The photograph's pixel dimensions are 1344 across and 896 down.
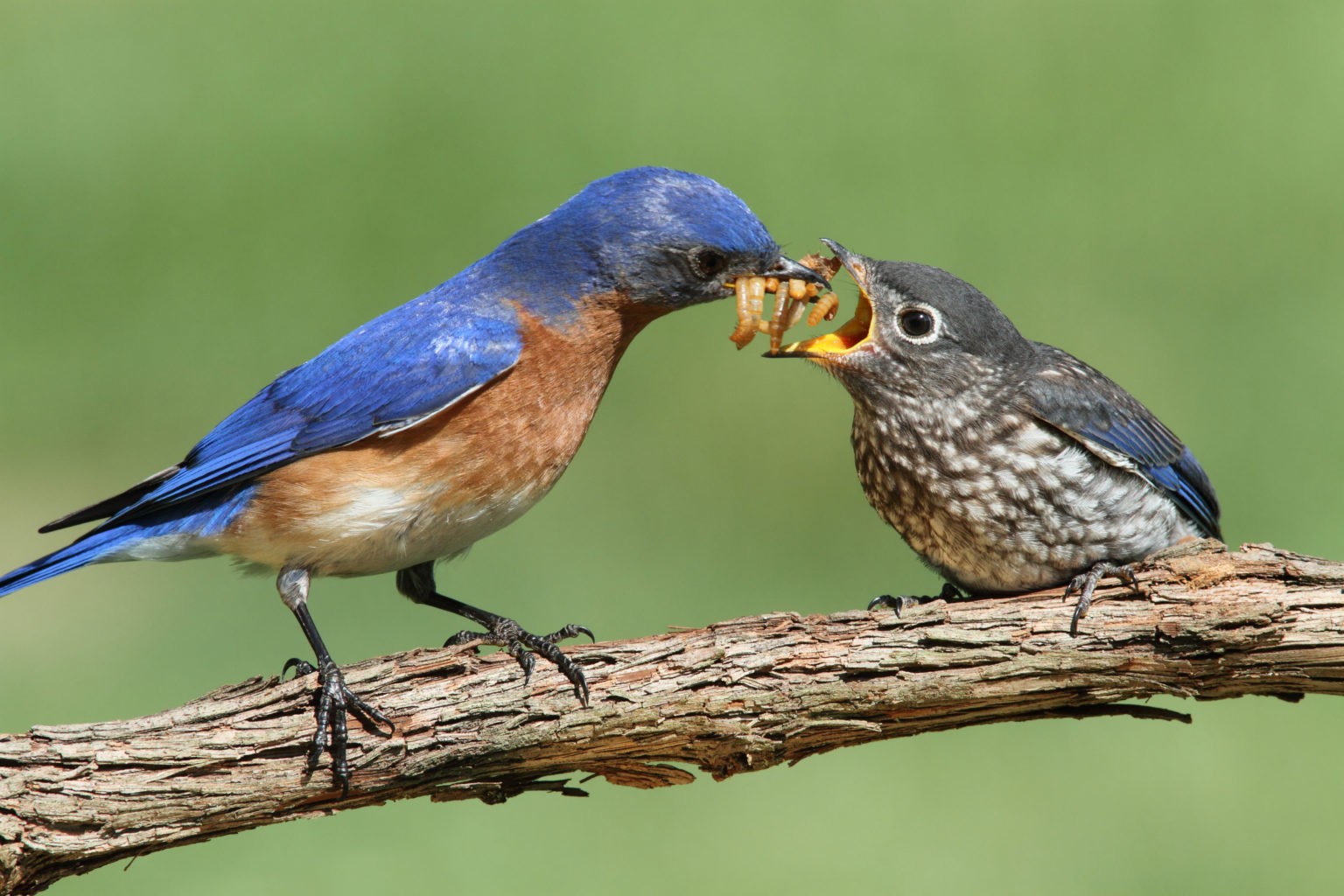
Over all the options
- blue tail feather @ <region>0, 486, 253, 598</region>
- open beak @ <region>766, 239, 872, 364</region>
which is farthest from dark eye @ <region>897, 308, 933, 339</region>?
blue tail feather @ <region>0, 486, 253, 598</region>

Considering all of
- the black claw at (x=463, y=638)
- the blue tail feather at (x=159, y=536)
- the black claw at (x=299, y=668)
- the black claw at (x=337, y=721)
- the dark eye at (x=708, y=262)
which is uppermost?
the dark eye at (x=708, y=262)

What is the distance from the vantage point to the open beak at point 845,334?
495 cm

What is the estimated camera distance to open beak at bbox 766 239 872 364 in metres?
4.95

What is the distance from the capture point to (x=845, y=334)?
5203mm

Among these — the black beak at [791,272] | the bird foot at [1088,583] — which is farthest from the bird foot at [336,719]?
the bird foot at [1088,583]

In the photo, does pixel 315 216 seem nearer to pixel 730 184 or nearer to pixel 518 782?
pixel 730 184

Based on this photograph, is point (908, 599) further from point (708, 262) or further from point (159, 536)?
point (159, 536)

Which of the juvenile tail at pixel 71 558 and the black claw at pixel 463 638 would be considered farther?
the black claw at pixel 463 638

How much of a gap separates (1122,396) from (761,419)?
167 inches

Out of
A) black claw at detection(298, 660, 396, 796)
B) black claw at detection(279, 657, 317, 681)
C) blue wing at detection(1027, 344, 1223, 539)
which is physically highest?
blue wing at detection(1027, 344, 1223, 539)

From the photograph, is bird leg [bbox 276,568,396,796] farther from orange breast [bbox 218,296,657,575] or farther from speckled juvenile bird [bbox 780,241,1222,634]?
speckled juvenile bird [bbox 780,241,1222,634]

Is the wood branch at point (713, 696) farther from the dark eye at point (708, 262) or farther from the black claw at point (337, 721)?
the dark eye at point (708, 262)

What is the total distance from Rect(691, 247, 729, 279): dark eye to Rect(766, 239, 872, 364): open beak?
33 cm

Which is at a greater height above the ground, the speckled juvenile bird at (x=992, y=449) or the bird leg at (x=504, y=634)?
the speckled juvenile bird at (x=992, y=449)
